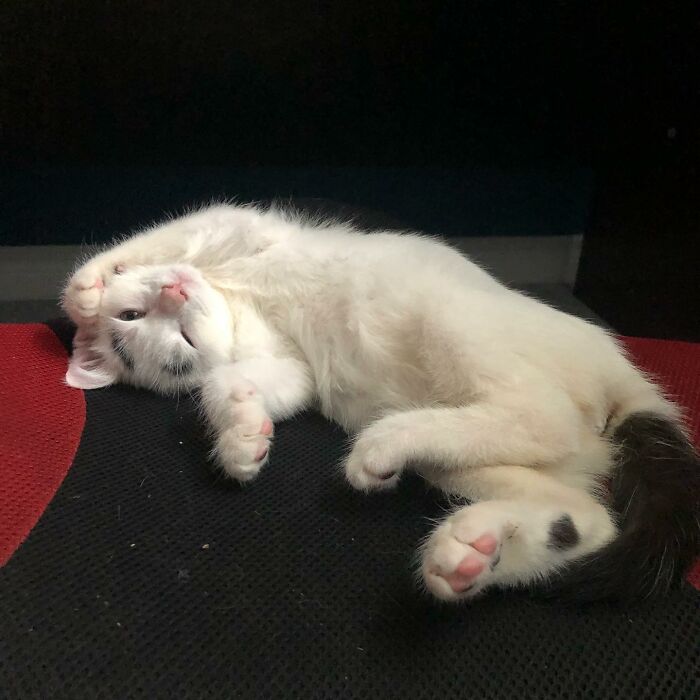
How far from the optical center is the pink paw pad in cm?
86

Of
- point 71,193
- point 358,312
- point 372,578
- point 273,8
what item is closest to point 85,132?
point 71,193

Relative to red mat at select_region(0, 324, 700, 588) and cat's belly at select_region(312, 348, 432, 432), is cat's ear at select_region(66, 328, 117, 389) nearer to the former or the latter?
red mat at select_region(0, 324, 700, 588)

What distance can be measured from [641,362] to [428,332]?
0.74m

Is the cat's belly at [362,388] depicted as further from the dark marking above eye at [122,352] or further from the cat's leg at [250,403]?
the dark marking above eye at [122,352]

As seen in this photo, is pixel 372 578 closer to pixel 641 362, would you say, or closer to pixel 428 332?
pixel 428 332

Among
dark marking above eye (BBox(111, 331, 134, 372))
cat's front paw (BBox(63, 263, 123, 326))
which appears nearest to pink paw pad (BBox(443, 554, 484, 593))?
dark marking above eye (BBox(111, 331, 134, 372))

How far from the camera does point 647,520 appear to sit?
1016mm

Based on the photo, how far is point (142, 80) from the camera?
7.40 ft

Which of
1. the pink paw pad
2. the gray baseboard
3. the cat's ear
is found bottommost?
the gray baseboard

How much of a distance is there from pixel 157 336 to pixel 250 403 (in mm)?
401

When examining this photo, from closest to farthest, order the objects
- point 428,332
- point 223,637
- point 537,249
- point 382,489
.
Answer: point 223,637
point 382,489
point 428,332
point 537,249

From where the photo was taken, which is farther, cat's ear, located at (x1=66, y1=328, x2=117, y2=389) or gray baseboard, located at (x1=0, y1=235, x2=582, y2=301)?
gray baseboard, located at (x1=0, y1=235, x2=582, y2=301)

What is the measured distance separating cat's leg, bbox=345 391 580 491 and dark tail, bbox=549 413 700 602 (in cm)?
12

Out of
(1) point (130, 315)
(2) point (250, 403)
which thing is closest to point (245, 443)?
(2) point (250, 403)
